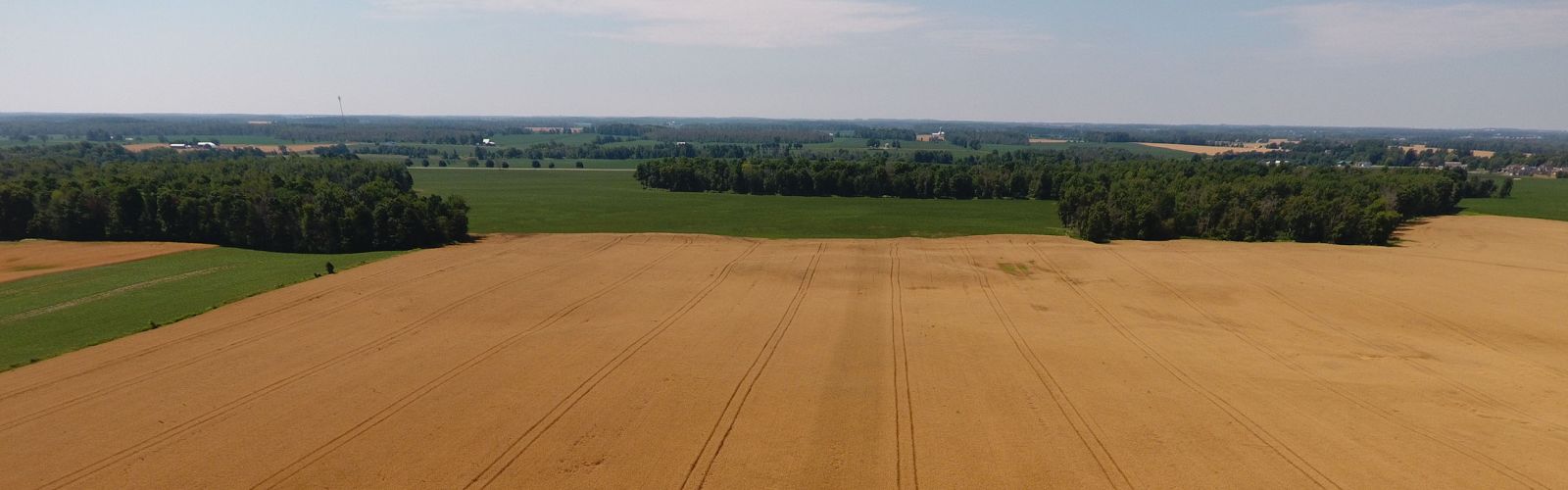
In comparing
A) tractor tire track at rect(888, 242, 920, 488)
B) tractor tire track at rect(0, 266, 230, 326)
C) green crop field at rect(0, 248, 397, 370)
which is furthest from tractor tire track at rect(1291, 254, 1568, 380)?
tractor tire track at rect(0, 266, 230, 326)

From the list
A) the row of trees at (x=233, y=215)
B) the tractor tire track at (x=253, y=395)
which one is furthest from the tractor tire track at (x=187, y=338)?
the row of trees at (x=233, y=215)

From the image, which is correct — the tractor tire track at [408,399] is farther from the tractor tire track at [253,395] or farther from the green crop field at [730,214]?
the green crop field at [730,214]

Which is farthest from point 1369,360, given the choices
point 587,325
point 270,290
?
point 270,290

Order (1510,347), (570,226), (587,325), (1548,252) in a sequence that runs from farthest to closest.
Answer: (570,226), (1548,252), (587,325), (1510,347)

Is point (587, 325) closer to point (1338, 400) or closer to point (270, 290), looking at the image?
point (270, 290)

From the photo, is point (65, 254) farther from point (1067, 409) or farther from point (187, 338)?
point (1067, 409)
